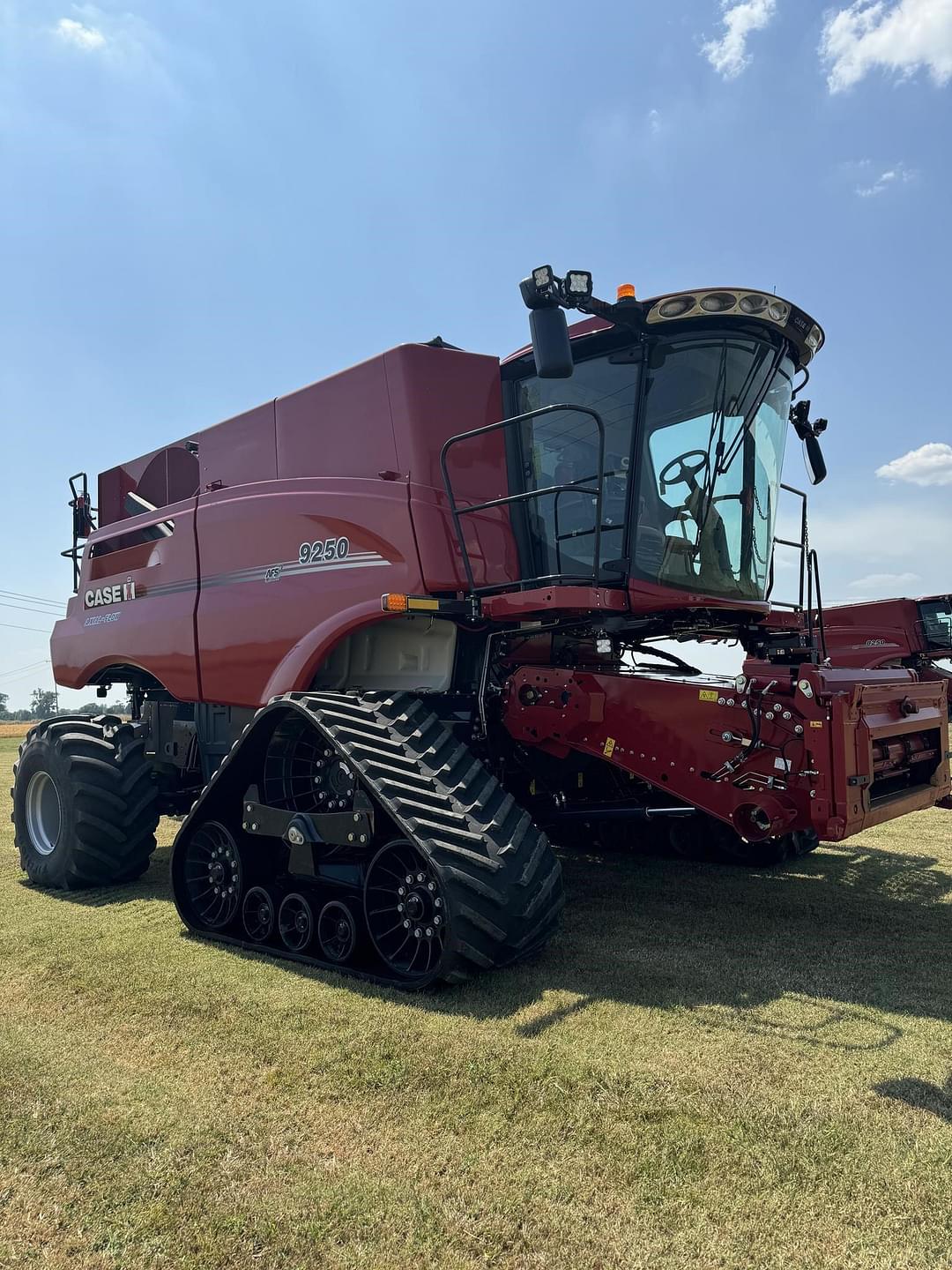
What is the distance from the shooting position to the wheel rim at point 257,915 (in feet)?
15.8

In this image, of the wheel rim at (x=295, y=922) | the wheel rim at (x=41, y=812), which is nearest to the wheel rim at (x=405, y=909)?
the wheel rim at (x=295, y=922)

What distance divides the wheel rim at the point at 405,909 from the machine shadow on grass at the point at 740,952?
6.8 inches

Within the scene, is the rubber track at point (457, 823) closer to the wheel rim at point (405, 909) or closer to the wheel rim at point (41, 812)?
the wheel rim at point (405, 909)

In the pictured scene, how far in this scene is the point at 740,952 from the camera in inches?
181

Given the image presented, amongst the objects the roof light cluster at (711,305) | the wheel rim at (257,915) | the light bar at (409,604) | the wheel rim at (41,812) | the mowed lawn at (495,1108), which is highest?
the roof light cluster at (711,305)

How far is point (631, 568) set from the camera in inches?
198

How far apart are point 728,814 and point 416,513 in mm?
2397

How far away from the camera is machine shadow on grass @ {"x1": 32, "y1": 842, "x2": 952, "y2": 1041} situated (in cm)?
374

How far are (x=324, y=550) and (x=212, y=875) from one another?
Answer: 6.72 ft

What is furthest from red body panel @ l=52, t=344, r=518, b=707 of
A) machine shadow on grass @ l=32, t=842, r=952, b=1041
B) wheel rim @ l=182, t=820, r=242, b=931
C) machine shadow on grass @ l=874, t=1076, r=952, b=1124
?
machine shadow on grass @ l=874, t=1076, r=952, b=1124

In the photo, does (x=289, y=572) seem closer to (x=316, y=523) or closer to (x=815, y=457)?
(x=316, y=523)

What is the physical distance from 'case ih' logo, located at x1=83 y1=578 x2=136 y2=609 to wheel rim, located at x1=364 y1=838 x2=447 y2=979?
13.3 feet

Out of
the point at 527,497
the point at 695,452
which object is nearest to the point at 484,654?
the point at 527,497

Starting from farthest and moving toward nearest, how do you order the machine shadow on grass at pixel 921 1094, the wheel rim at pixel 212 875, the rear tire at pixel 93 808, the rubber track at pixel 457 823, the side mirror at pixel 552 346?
the rear tire at pixel 93 808
the wheel rim at pixel 212 875
the side mirror at pixel 552 346
the rubber track at pixel 457 823
the machine shadow on grass at pixel 921 1094
